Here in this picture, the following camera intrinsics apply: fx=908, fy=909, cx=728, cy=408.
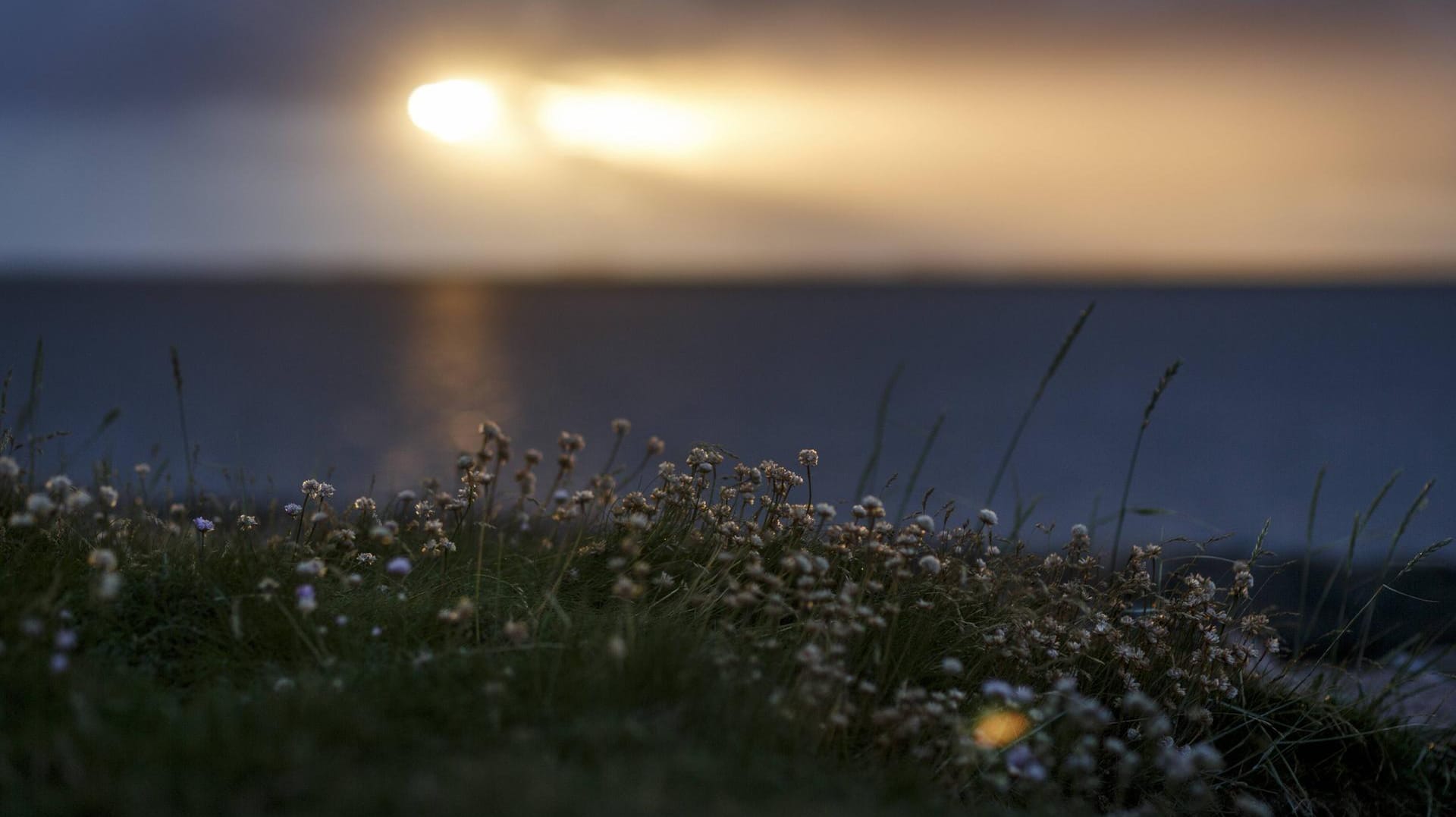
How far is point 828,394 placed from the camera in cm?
4541

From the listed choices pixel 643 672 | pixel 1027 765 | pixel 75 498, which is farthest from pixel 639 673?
pixel 75 498

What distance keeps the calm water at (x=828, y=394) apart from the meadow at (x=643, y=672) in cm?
76

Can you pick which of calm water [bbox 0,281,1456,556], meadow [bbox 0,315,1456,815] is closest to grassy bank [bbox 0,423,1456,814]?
meadow [bbox 0,315,1456,815]

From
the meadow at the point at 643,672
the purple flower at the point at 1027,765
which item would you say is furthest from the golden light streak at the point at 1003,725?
the purple flower at the point at 1027,765

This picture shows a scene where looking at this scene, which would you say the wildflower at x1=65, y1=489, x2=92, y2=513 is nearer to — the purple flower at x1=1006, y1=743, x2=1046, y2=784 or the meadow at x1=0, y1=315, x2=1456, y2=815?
the meadow at x1=0, y1=315, x2=1456, y2=815

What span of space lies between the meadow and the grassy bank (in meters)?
0.01

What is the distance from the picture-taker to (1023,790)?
3.35m

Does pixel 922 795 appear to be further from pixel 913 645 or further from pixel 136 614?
pixel 136 614

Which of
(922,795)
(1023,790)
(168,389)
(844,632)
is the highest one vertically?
(844,632)

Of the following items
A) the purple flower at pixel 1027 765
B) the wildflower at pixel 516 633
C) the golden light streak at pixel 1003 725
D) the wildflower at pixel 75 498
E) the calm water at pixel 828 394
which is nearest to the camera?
the purple flower at pixel 1027 765

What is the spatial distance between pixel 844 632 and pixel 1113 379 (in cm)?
5260

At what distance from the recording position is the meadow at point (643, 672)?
222 centimetres

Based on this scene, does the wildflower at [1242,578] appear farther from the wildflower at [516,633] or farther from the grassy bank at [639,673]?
the wildflower at [516,633]

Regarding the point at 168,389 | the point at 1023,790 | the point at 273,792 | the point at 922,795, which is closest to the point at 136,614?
the point at 273,792
